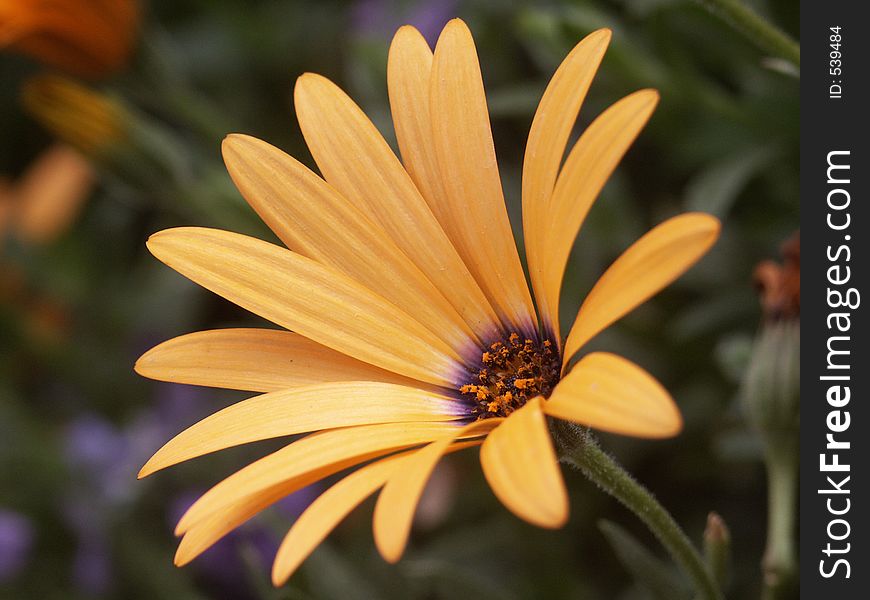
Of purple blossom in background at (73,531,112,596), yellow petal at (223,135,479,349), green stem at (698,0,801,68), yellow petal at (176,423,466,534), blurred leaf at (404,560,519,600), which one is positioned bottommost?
purple blossom in background at (73,531,112,596)

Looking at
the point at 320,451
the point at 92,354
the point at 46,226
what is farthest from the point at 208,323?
the point at 320,451

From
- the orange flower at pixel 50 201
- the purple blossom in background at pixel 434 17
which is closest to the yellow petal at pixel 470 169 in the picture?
the purple blossom in background at pixel 434 17

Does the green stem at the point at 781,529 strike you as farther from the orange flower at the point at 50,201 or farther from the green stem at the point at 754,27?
the orange flower at the point at 50,201

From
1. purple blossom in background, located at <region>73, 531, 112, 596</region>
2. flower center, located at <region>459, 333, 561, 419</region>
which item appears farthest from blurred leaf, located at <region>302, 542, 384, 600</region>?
purple blossom in background, located at <region>73, 531, 112, 596</region>

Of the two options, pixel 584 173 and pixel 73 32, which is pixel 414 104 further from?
pixel 73 32

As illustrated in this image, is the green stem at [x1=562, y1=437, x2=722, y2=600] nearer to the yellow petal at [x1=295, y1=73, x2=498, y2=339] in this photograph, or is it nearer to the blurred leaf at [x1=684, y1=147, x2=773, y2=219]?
the yellow petal at [x1=295, y1=73, x2=498, y2=339]

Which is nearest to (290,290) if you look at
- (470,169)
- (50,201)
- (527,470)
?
(470,169)
